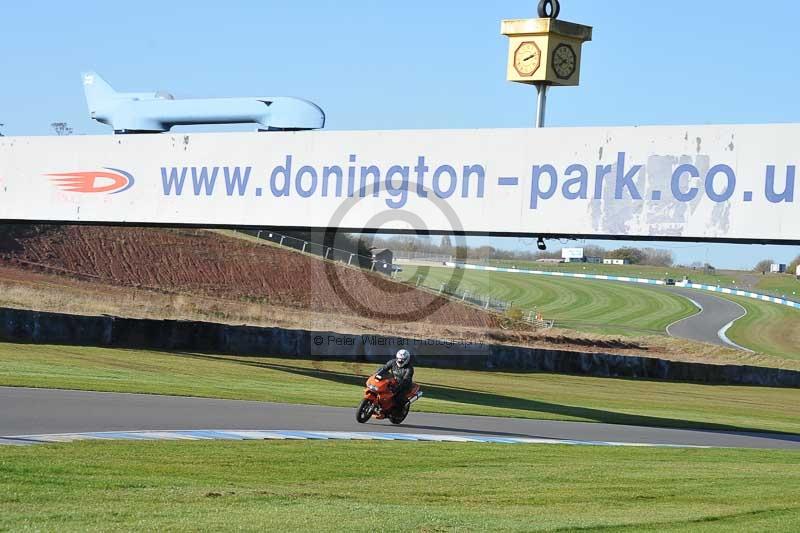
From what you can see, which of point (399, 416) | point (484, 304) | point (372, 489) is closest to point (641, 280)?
point (484, 304)

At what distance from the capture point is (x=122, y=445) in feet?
45.8

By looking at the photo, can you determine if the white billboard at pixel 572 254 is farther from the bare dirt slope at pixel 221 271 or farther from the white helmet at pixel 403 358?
the white helmet at pixel 403 358

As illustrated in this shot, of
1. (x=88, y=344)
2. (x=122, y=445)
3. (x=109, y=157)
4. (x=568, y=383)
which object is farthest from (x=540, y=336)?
(x=122, y=445)

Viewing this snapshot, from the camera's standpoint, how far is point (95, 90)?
28125 millimetres

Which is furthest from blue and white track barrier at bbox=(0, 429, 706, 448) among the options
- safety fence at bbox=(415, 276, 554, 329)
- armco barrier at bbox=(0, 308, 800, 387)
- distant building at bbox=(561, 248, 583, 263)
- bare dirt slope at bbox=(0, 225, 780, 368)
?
distant building at bbox=(561, 248, 583, 263)

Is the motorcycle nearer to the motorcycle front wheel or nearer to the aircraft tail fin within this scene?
the motorcycle front wheel

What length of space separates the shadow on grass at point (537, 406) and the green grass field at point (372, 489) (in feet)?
27.3

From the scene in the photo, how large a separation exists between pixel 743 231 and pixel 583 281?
4132 inches

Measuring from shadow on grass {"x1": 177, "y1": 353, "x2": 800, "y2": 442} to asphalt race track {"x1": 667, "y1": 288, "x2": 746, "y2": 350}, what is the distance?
45.7m

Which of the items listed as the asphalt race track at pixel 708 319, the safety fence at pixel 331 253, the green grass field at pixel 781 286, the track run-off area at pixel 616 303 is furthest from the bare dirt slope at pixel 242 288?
the green grass field at pixel 781 286

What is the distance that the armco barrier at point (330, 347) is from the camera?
113 feet

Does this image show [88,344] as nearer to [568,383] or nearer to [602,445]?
[568,383]

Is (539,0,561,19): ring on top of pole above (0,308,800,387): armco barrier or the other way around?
above

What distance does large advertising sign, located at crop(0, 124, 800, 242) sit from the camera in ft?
67.3
